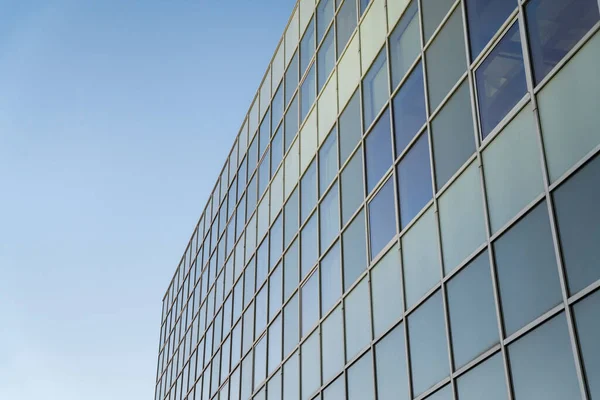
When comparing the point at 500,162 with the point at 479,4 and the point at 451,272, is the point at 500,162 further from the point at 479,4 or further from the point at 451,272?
the point at 479,4

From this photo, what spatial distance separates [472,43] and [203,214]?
28195mm

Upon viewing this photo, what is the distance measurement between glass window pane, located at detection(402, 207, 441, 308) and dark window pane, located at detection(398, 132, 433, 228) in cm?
38

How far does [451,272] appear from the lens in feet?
47.8

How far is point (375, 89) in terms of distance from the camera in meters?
20.3

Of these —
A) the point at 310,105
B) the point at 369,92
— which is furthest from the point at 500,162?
the point at 310,105

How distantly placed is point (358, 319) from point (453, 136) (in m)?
5.51

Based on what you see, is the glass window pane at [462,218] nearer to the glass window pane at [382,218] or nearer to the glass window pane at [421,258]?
the glass window pane at [421,258]

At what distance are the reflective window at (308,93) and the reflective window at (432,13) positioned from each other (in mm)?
8310

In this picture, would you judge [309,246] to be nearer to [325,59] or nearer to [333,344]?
[333,344]

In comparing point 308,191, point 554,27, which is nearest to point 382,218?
point 308,191

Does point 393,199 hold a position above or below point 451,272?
above

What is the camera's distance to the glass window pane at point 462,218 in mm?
14016

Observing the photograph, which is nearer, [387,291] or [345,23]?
[387,291]

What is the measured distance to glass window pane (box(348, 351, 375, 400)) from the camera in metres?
17.6
